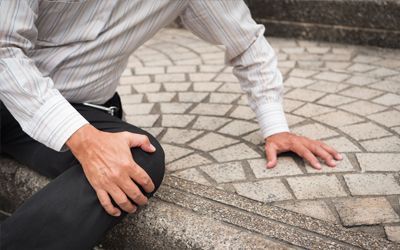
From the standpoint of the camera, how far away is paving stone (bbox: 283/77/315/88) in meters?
3.58

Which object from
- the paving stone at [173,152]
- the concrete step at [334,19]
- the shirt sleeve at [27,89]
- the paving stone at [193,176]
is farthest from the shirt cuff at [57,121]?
the concrete step at [334,19]

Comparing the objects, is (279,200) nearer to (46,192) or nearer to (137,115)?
(46,192)

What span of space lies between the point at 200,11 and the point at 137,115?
1093mm

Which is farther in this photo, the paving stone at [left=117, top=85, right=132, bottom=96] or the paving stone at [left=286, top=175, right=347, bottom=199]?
the paving stone at [left=117, top=85, right=132, bottom=96]

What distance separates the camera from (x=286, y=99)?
10.9 ft

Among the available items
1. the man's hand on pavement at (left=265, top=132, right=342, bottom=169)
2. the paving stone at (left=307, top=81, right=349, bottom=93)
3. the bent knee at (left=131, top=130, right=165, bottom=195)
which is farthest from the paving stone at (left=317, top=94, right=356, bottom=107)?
the bent knee at (left=131, top=130, right=165, bottom=195)

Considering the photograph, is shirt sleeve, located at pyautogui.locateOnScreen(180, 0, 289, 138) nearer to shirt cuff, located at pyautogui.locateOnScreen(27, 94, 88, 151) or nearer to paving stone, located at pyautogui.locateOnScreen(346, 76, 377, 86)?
shirt cuff, located at pyautogui.locateOnScreen(27, 94, 88, 151)

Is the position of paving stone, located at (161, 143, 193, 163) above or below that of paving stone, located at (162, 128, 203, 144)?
above

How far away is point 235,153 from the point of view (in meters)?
2.59

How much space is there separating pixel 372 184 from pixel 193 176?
33.5 inches

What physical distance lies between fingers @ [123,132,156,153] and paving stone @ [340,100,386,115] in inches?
65.6

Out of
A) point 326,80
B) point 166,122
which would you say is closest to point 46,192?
point 166,122

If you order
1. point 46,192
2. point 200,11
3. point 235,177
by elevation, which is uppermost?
point 200,11

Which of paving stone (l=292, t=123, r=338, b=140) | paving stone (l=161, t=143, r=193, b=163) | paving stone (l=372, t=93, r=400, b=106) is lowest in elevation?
paving stone (l=161, t=143, r=193, b=163)
